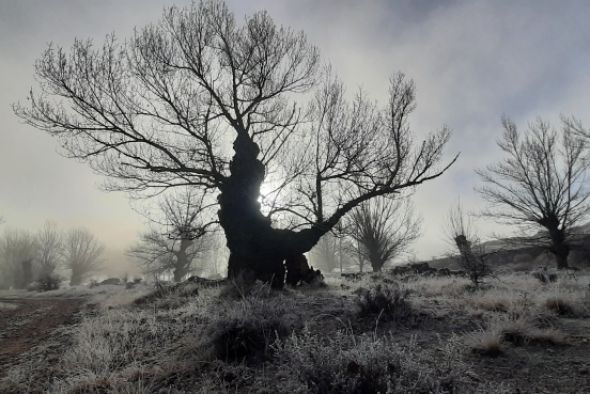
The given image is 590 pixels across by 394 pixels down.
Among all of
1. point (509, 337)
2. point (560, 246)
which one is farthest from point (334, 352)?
point (560, 246)

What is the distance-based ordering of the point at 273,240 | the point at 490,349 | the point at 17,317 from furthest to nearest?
the point at 273,240
the point at 17,317
the point at 490,349

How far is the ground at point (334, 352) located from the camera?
7.97 feet

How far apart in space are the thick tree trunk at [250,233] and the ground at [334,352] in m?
4.20

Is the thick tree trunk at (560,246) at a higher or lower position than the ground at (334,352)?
higher

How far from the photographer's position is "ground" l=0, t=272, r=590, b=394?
2.43 metres

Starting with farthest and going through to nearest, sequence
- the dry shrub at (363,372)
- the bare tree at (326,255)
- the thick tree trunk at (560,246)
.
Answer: the bare tree at (326,255)
the thick tree trunk at (560,246)
the dry shrub at (363,372)

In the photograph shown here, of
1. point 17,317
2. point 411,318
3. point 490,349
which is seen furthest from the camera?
point 17,317

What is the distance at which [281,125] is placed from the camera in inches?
433

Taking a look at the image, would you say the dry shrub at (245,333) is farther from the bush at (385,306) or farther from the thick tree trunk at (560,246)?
the thick tree trunk at (560,246)

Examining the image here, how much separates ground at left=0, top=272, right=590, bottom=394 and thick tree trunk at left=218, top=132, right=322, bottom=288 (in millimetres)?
4200

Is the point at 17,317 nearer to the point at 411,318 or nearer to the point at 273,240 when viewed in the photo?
the point at 273,240

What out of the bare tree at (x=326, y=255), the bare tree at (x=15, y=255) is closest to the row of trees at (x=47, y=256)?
the bare tree at (x=15, y=255)

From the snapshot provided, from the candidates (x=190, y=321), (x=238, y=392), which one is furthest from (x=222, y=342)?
(x=190, y=321)

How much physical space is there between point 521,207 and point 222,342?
20919mm
